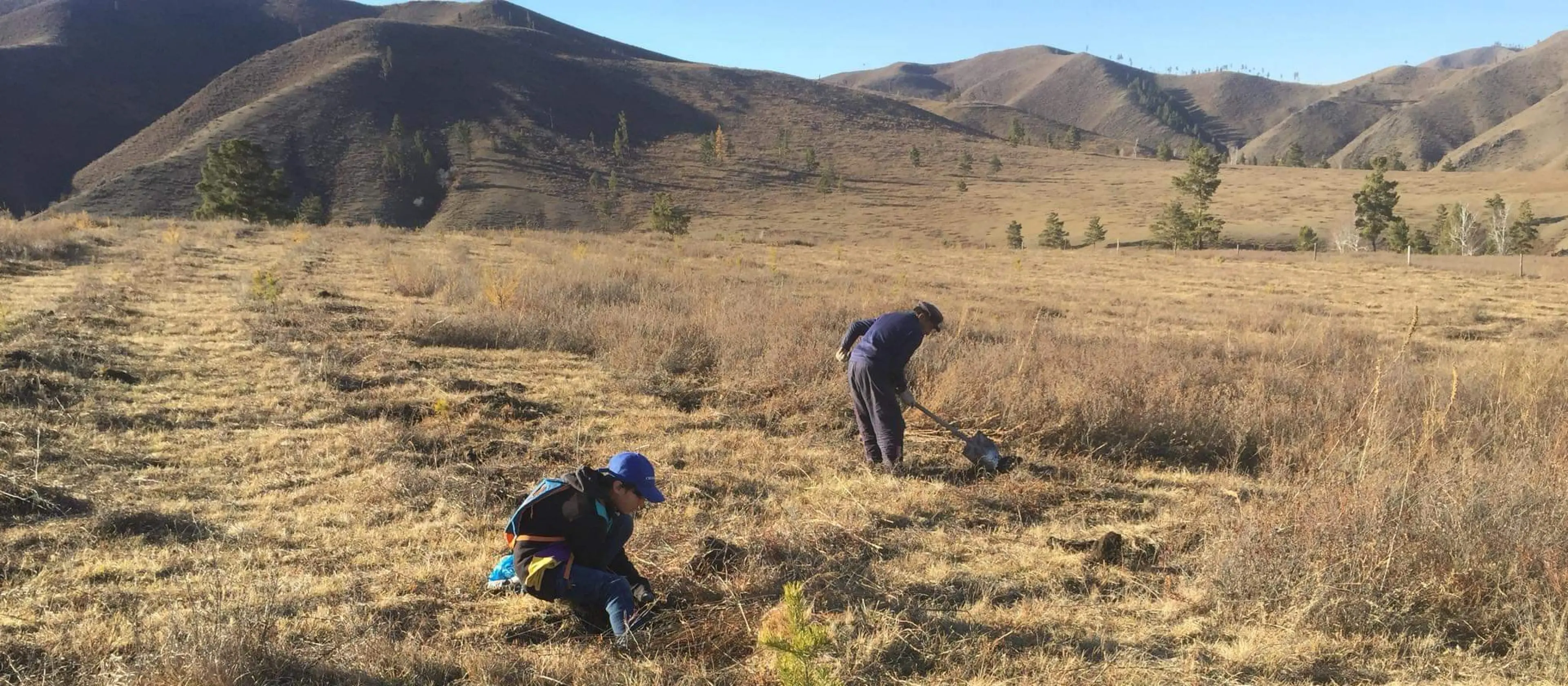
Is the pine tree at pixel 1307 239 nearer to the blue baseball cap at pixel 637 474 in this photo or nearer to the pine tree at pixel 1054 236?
the pine tree at pixel 1054 236

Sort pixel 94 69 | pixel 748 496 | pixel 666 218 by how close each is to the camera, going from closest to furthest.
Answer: pixel 748 496 < pixel 666 218 < pixel 94 69

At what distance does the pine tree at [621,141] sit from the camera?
91250 mm

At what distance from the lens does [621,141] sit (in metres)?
95.1

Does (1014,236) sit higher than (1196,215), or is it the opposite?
(1196,215)

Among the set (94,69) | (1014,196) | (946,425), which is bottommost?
(946,425)

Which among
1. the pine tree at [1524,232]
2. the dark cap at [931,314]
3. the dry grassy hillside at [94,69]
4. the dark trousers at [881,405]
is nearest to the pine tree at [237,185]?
the dark trousers at [881,405]

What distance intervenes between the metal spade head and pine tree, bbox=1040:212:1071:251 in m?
50.0

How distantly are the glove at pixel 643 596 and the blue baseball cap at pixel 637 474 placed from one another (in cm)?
43

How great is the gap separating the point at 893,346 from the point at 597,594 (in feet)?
9.30

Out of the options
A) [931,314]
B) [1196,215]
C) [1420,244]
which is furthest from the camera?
[1196,215]

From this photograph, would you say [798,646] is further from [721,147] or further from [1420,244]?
[721,147]

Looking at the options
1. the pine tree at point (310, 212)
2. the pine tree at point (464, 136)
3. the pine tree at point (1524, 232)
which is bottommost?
the pine tree at point (310, 212)

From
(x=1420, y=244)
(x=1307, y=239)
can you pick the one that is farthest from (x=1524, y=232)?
(x=1307, y=239)

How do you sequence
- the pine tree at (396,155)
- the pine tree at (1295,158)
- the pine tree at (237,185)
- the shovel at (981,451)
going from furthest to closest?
the pine tree at (1295,158)
the pine tree at (396,155)
the pine tree at (237,185)
the shovel at (981,451)
